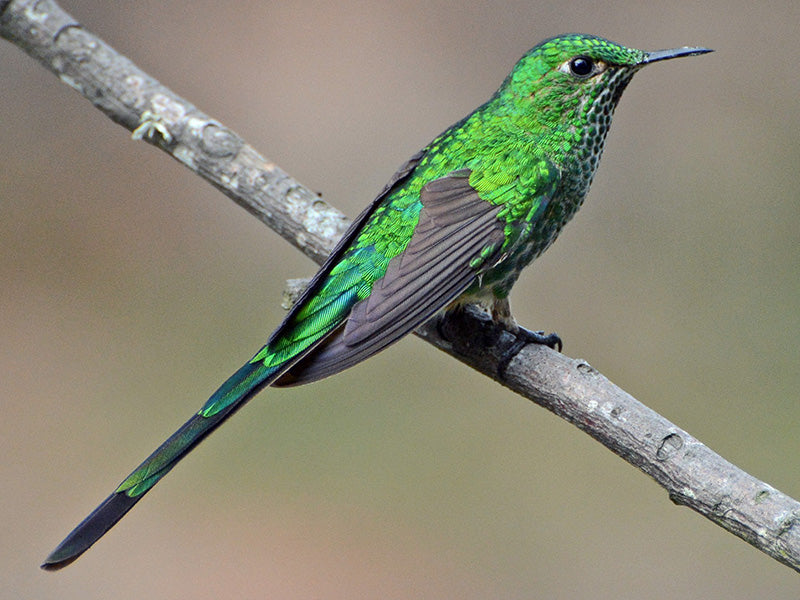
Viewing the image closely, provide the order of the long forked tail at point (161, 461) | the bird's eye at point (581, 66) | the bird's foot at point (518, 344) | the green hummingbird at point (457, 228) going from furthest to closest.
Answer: the bird's eye at point (581, 66), the bird's foot at point (518, 344), the green hummingbird at point (457, 228), the long forked tail at point (161, 461)

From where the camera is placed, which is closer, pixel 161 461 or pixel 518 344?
pixel 161 461

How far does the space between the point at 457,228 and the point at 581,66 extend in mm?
628

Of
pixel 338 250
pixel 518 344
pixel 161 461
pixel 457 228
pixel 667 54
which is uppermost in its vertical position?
pixel 667 54

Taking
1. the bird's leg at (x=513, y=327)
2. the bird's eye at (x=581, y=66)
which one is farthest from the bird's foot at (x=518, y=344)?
the bird's eye at (x=581, y=66)

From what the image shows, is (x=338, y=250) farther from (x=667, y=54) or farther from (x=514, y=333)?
(x=667, y=54)

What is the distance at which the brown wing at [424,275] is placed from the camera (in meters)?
2.35

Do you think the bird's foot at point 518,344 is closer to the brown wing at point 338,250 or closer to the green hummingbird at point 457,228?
the green hummingbird at point 457,228

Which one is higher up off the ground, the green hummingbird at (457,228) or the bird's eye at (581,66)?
the bird's eye at (581,66)

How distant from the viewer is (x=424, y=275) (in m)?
2.44

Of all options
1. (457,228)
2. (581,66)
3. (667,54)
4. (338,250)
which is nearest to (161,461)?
(338,250)

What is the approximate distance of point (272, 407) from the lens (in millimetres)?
4922

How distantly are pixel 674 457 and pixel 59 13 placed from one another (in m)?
2.53

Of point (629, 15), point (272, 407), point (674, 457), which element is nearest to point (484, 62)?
point (629, 15)

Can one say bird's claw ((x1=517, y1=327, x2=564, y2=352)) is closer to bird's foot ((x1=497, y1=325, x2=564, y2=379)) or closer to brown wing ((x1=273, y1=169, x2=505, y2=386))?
bird's foot ((x1=497, y1=325, x2=564, y2=379))
